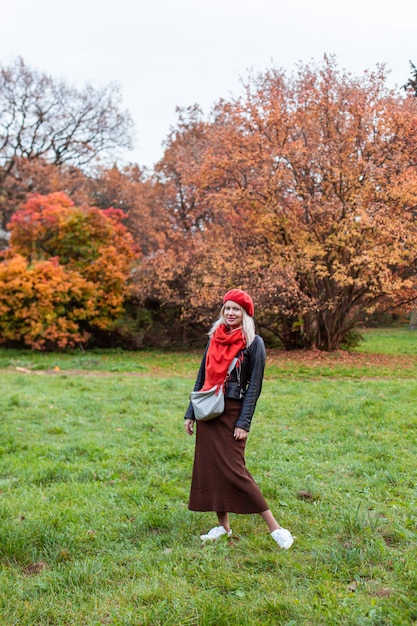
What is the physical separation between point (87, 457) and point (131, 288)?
13183 millimetres

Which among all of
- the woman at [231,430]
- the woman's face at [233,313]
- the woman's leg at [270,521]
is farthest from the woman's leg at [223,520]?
the woman's face at [233,313]

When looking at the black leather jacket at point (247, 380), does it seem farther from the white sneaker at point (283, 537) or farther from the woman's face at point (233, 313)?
the white sneaker at point (283, 537)

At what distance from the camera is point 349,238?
14.4 m

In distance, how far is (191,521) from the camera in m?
4.03

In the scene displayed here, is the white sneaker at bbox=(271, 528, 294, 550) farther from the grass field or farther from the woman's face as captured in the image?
the woman's face

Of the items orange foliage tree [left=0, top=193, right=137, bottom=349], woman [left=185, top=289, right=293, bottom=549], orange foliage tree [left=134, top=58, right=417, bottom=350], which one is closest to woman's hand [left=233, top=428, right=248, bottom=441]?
woman [left=185, top=289, right=293, bottom=549]

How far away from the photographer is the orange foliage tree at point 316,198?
551 inches

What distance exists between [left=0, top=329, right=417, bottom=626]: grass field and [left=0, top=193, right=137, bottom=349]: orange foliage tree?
8.75 metres

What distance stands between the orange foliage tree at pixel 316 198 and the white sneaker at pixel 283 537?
10935mm

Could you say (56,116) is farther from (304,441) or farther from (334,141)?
(304,441)

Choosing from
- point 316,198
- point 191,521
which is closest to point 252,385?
point 191,521

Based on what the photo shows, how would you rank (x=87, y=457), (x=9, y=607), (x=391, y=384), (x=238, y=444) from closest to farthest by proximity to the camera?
1. (x=9, y=607)
2. (x=238, y=444)
3. (x=87, y=457)
4. (x=391, y=384)

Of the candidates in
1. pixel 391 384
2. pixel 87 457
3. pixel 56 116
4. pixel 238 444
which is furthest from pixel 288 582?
pixel 56 116

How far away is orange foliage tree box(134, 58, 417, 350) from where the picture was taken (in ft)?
46.0
